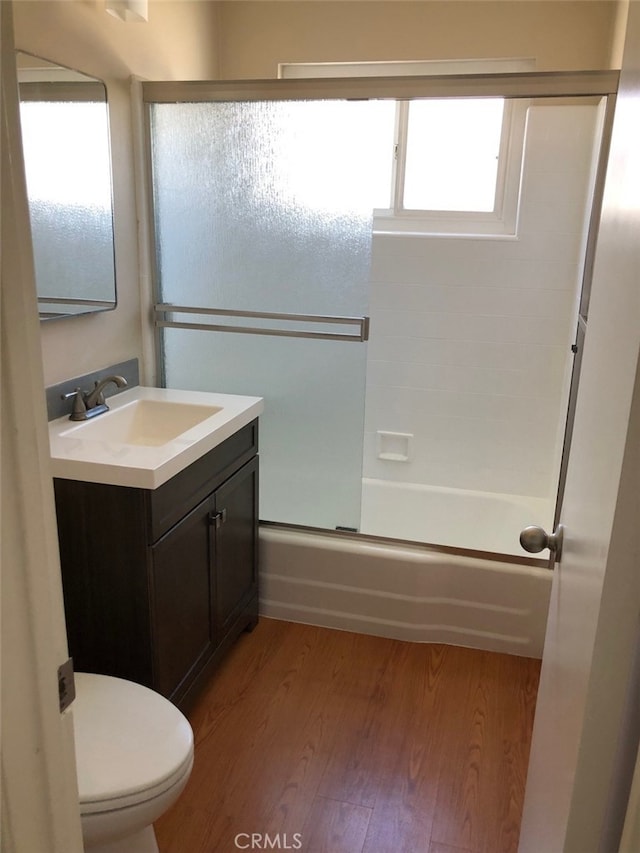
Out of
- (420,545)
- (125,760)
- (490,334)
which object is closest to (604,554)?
(125,760)

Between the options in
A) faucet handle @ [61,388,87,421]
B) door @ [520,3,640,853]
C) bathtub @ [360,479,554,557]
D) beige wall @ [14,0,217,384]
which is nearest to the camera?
door @ [520,3,640,853]

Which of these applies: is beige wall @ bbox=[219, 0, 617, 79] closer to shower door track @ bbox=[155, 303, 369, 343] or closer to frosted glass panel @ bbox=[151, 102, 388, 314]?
frosted glass panel @ bbox=[151, 102, 388, 314]

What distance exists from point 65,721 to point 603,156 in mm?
2171

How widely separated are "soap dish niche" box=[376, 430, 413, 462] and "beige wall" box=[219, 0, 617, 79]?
66.5 inches

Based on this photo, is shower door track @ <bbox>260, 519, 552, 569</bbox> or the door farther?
shower door track @ <bbox>260, 519, 552, 569</bbox>

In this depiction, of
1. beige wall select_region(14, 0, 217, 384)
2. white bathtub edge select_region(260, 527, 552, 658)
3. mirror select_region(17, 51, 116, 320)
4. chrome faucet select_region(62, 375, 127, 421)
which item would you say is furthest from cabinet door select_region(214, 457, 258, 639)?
mirror select_region(17, 51, 116, 320)

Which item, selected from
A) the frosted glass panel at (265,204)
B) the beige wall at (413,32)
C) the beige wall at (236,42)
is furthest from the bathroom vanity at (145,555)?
the beige wall at (413,32)

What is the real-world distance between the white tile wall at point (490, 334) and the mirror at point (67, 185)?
143 centimetres

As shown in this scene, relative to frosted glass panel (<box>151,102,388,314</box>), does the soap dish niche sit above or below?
below

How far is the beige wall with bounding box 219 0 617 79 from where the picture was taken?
2.62 metres

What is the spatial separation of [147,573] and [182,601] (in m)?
0.23

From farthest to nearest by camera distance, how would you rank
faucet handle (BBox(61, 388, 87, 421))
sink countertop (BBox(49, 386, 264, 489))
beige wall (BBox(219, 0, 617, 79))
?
beige wall (BBox(219, 0, 617, 79)) < faucet handle (BBox(61, 388, 87, 421)) < sink countertop (BBox(49, 386, 264, 489))

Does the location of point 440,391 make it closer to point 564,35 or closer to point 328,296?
point 328,296

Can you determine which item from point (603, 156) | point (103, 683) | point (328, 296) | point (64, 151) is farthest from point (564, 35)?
point (103, 683)
